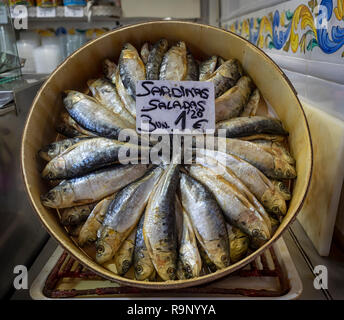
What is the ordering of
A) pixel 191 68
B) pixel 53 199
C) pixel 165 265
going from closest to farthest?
1. pixel 165 265
2. pixel 53 199
3. pixel 191 68

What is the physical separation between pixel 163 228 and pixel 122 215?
137mm

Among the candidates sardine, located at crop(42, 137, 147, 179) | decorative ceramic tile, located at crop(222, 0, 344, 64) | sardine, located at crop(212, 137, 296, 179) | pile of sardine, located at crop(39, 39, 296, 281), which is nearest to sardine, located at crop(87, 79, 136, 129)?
pile of sardine, located at crop(39, 39, 296, 281)

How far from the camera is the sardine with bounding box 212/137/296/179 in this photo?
0.94m

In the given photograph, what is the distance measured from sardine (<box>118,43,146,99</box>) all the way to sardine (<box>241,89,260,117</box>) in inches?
15.1

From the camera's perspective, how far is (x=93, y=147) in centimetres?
93

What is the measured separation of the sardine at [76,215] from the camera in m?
0.94

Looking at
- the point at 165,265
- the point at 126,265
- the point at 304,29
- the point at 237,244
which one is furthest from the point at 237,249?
the point at 304,29

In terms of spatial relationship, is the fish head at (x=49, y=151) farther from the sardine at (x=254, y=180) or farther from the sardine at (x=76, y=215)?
the sardine at (x=254, y=180)

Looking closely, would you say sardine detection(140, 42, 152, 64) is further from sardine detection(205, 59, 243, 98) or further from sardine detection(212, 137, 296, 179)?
sardine detection(212, 137, 296, 179)

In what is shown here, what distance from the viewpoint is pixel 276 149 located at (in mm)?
992

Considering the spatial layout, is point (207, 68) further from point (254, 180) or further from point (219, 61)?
point (254, 180)
